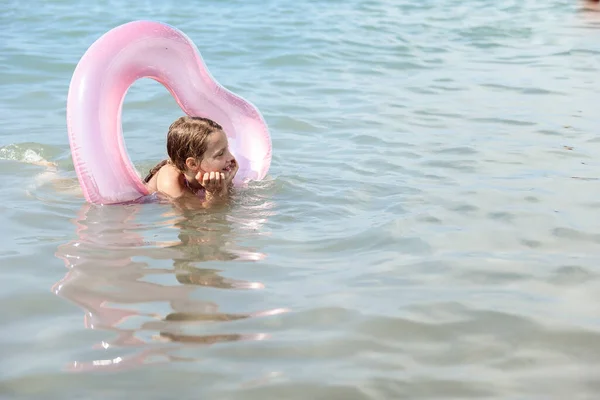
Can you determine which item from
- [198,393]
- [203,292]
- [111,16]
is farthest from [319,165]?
[111,16]

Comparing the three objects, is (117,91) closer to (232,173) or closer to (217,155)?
(217,155)

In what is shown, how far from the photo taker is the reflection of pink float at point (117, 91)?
14.7ft

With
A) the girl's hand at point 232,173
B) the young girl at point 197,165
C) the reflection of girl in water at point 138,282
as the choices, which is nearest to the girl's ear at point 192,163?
the young girl at point 197,165

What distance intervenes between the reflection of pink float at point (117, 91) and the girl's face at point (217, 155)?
1.10 ft

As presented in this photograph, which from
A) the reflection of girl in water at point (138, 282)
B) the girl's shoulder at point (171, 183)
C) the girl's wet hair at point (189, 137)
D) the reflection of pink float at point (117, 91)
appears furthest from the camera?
the girl's shoulder at point (171, 183)

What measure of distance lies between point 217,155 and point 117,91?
2.04 ft

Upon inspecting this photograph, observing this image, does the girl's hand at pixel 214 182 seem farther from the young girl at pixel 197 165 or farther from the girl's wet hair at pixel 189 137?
the girl's wet hair at pixel 189 137

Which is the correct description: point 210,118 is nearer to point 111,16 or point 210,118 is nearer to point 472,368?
point 472,368

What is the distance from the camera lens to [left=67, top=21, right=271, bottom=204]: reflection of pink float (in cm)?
449

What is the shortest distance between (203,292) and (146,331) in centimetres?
41

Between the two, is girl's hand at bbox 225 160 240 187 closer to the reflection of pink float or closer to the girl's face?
the girl's face

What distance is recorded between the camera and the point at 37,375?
267cm

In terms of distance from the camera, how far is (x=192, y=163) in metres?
4.76

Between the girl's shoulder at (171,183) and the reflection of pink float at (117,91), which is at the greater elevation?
the reflection of pink float at (117,91)
